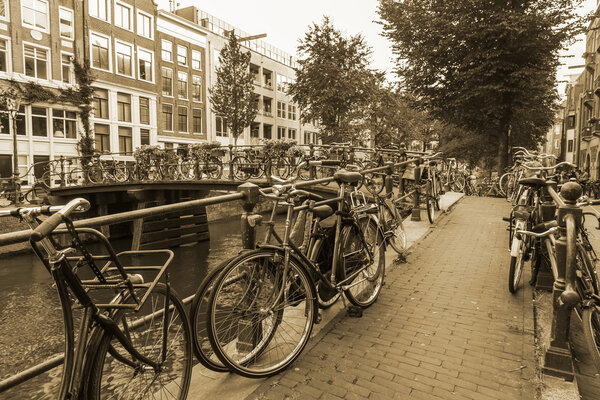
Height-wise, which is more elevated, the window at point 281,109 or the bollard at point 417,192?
the window at point 281,109

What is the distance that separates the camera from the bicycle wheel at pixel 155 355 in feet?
6.65

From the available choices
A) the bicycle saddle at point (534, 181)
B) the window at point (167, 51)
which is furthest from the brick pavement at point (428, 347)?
the window at point (167, 51)

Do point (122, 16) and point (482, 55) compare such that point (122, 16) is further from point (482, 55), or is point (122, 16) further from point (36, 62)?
point (482, 55)

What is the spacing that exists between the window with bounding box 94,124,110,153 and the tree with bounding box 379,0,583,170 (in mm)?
19213

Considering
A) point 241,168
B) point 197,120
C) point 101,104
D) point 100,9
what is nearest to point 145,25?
point 100,9

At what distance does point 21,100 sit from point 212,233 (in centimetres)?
1298

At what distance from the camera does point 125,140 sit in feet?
96.6

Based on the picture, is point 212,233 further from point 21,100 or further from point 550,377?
point 550,377

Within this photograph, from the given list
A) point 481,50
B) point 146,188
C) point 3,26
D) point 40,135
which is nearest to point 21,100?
point 40,135

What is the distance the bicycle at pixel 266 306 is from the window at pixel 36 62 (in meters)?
26.8

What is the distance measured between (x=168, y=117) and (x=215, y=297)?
32825 millimetres

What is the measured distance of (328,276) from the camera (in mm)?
3604

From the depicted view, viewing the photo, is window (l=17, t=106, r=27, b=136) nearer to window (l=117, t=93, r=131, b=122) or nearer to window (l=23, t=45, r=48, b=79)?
window (l=23, t=45, r=48, b=79)

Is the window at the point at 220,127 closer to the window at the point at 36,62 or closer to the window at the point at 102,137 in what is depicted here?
the window at the point at 102,137
